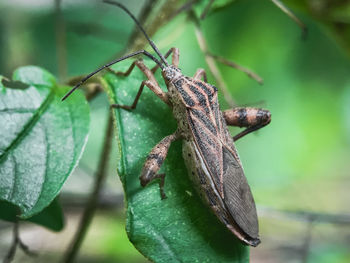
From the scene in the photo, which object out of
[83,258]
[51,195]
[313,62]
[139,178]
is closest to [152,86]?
[139,178]

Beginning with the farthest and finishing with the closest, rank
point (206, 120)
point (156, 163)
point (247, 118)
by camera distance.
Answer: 1. point (247, 118)
2. point (206, 120)
3. point (156, 163)

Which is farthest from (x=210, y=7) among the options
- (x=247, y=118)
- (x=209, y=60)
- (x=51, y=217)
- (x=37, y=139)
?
(x=51, y=217)

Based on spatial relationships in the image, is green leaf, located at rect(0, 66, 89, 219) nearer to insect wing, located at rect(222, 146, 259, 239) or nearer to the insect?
the insect

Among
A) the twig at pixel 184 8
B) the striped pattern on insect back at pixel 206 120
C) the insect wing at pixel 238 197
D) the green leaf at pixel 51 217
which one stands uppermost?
the twig at pixel 184 8

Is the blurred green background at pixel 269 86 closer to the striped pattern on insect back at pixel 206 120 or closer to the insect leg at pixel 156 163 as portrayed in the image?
the striped pattern on insect back at pixel 206 120

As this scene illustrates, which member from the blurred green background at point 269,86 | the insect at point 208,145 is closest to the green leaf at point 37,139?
the insect at point 208,145

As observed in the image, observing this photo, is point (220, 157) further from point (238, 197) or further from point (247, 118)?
point (247, 118)
